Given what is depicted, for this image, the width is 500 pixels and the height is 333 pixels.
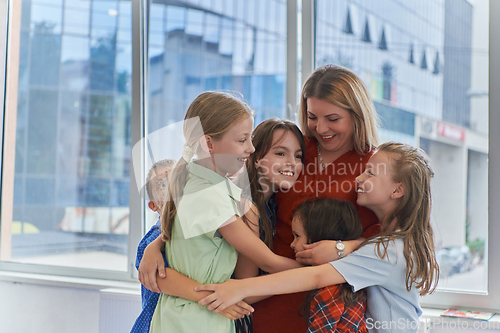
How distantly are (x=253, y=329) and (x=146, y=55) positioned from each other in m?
2.00

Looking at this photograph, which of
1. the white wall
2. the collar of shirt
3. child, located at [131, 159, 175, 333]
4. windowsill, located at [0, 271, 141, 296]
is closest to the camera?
the collar of shirt

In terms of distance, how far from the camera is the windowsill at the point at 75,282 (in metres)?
2.53

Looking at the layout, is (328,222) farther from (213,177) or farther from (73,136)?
(73,136)

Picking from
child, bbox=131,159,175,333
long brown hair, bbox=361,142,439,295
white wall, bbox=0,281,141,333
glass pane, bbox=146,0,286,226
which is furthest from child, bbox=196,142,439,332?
white wall, bbox=0,281,141,333

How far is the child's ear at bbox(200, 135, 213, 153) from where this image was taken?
1.35 metres

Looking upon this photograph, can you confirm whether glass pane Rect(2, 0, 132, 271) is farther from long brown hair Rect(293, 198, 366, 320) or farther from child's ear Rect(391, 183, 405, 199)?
child's ear Rect(391, 183, 405, 199)

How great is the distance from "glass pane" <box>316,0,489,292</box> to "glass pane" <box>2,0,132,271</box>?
62.4 inches

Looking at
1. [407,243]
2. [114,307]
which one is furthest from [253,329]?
[114,307]

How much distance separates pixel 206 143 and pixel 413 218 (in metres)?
0.70

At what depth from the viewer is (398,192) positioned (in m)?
1.34

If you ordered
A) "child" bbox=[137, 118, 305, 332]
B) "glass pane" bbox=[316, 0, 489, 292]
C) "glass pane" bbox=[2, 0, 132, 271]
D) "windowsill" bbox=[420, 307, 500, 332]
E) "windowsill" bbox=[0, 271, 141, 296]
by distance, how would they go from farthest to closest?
"glass pane" bbox=[2, 0, 132, 271] < "windowsill" bbox=[0, 271, 141, 296] < "glass pane" bbox=[316, 0, 489, 292] < "windowsill" bbox=[420, 307, 500, 332] < "child" bbox=[137, 118, 305, 332]

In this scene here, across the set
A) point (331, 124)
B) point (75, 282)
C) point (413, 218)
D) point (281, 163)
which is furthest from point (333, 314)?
point (75, 282)

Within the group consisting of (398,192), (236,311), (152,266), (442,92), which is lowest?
(236,311)

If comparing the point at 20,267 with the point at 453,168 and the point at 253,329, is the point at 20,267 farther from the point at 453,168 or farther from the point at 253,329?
the point at 453,168
